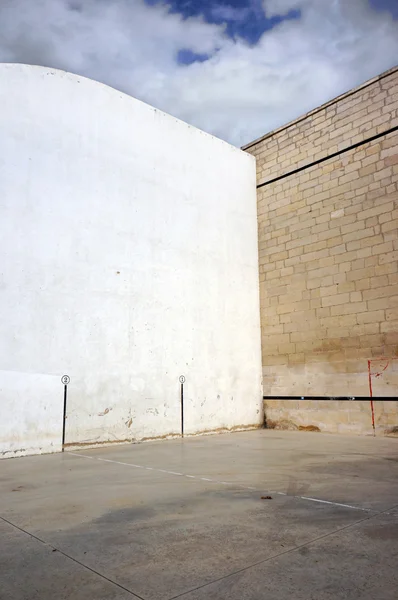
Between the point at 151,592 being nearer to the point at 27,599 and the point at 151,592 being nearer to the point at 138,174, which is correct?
the point at 27,599

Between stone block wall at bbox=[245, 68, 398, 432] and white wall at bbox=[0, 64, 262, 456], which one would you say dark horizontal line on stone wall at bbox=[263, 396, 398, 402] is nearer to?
stone block wall at bbox=[245, 68, 398, 432]

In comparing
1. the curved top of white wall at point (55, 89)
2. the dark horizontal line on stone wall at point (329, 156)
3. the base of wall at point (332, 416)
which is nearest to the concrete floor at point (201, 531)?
the base of wall at point (332, 416)

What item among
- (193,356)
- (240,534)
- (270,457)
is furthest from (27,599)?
(193,356)

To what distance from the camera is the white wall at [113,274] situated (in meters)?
4.61

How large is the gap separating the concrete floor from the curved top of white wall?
4021 millimetres

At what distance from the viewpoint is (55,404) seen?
15.2 feet

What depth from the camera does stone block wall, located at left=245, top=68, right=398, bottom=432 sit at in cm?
564

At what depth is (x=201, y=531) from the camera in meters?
1.89

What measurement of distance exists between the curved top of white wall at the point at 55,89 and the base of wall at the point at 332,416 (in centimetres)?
474

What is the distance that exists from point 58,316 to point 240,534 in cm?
352

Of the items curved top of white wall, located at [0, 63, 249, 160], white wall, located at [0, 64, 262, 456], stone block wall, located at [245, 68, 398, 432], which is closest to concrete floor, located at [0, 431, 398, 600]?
white wall, located at [0, 64, 262, 456]

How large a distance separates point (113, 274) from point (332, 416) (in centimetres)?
348

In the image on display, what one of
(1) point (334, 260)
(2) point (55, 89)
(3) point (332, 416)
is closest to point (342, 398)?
(3) point (332, 416)

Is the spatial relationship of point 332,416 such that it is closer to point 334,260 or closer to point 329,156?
point 334,260
